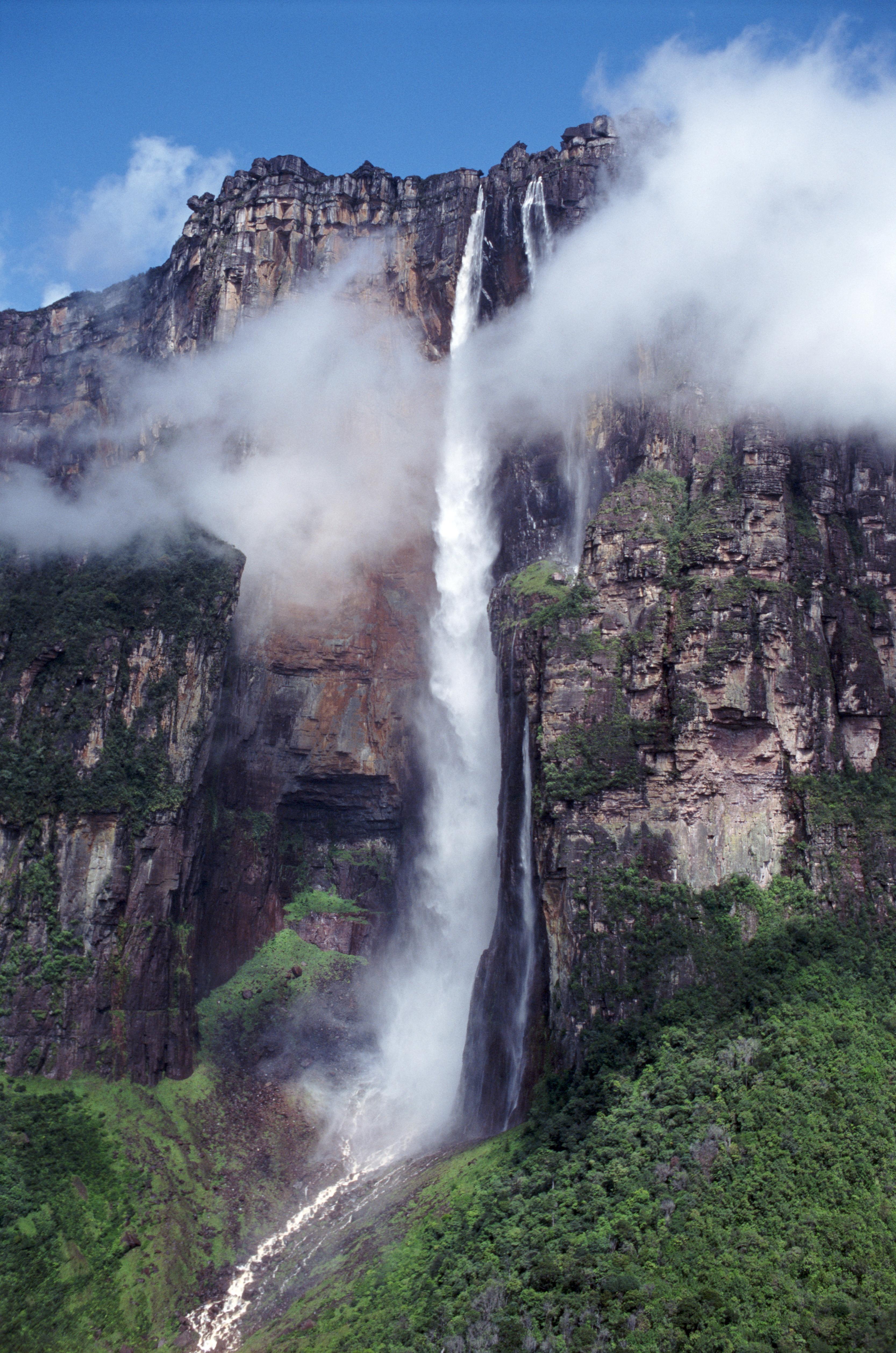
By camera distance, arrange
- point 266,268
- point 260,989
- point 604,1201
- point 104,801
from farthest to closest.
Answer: point 266,268 < point 260,989 < point 104,801 < point 604,1201

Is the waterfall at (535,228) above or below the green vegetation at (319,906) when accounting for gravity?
above

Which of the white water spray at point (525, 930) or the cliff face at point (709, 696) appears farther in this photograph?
the white water spray at point (525, 930)

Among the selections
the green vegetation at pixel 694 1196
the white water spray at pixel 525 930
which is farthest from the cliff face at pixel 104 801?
the green vegetation at pixel 694 1196

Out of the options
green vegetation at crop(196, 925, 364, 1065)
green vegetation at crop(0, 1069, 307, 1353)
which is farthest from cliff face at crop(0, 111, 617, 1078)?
green vegetation at crop(0, 1069, 307, 1353)

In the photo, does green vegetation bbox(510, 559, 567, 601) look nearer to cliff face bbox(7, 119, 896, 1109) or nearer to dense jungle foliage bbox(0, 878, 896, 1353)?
cliff face bbox(7, 119, 896, 1109)

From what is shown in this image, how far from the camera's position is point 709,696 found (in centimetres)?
3562

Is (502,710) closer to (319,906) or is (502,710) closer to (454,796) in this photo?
(454,796)

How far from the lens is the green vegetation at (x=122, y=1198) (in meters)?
30.0

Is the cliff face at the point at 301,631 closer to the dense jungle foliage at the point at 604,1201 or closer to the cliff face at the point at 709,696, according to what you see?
the dense jungle foliage at the point at 604,1201

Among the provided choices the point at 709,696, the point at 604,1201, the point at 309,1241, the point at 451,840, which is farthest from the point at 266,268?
the point at 604,1201

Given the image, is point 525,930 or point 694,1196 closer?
point 694,1196

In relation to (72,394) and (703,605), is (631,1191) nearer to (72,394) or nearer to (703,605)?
(703,605)

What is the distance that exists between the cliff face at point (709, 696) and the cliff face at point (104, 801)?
1348 cm

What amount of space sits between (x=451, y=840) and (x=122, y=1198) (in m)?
19.8
